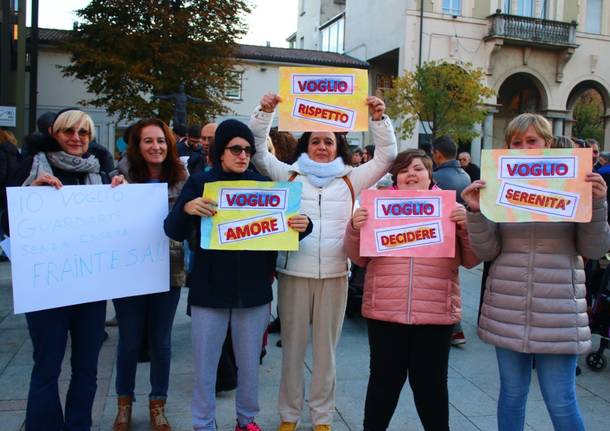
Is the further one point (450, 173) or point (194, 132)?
point (194, 132)

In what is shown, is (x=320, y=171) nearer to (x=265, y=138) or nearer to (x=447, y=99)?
(x=265, y=138)

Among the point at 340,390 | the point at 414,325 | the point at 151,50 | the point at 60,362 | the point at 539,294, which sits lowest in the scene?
the point at 340,390

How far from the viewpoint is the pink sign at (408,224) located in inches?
123

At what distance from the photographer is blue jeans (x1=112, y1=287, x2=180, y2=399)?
356 cm

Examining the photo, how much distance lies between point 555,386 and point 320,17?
136 ft

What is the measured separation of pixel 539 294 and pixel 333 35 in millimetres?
38980

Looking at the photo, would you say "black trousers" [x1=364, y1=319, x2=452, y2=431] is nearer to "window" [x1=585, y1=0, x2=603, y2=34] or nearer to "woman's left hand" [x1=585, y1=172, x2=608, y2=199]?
"woman's left hand" [x1=585, y1=172, x2=608, y2=199]

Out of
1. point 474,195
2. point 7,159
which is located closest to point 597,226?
point 474,195

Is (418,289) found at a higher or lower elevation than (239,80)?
lower

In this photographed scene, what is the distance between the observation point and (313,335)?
3631 millimetres

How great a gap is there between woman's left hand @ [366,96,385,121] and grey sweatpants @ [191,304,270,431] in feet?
4.61

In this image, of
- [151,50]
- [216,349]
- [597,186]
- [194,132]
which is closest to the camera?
[597,186]

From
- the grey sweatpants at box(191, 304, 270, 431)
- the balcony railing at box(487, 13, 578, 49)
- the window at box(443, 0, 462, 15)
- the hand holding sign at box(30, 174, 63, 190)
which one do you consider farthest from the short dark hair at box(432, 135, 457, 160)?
the window at box(443, 0, 462, 15)

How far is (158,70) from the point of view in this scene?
71.6 feet
